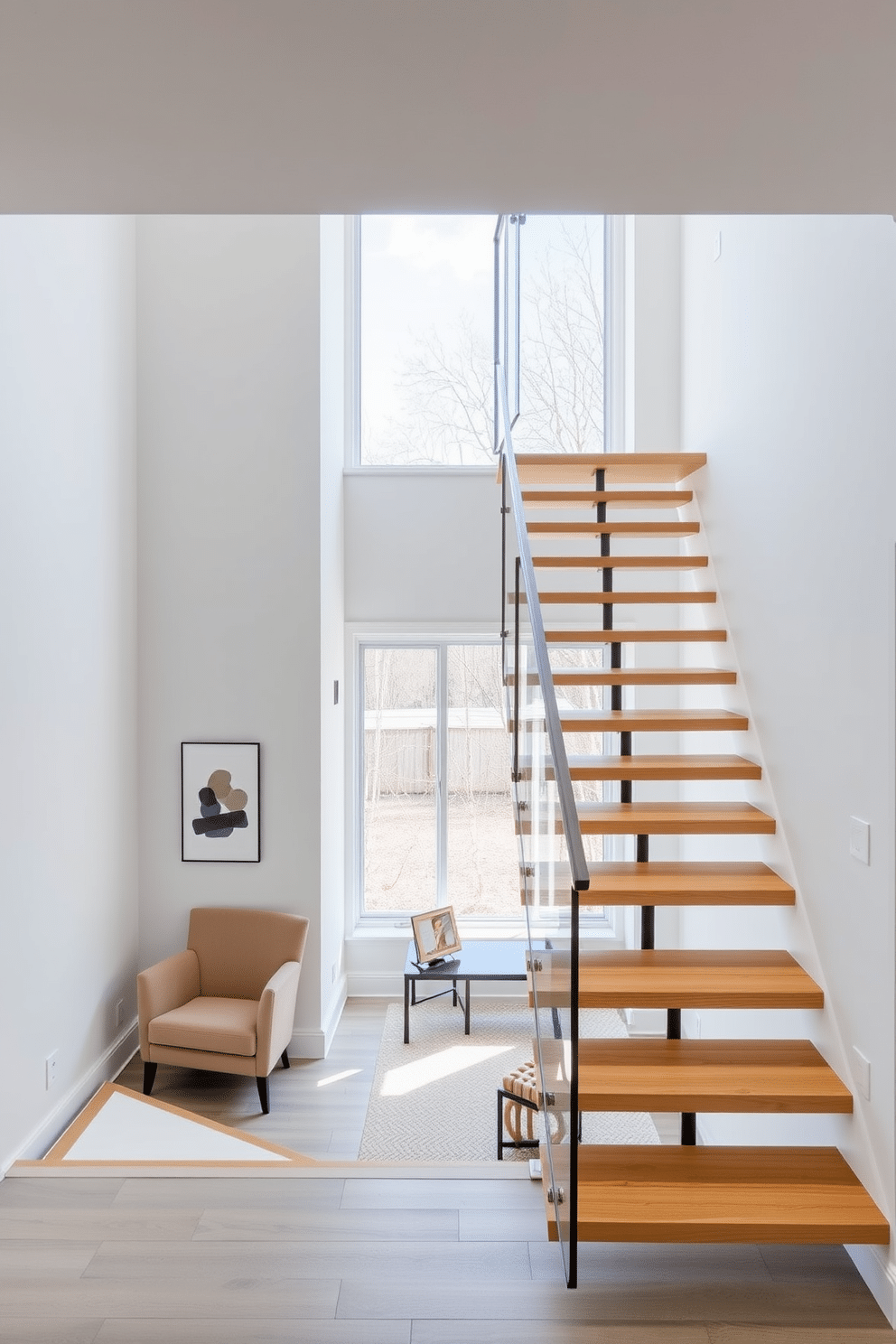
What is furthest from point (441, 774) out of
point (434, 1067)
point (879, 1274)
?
point (879, 1274)

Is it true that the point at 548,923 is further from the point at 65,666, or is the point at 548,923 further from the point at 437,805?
the point at 437,805

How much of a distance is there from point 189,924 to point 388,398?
3.71 meters

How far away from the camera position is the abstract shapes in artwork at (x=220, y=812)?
5535 mm

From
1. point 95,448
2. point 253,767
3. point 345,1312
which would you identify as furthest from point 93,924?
point 345,1312

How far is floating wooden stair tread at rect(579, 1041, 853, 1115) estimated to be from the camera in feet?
8.41

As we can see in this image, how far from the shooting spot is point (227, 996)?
5.37 meters

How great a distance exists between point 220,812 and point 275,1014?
118 centimetres

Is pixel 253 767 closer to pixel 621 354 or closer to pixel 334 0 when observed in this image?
pixel 621 354

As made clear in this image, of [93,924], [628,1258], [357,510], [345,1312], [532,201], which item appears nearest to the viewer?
[532,201]

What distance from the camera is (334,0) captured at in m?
1.41

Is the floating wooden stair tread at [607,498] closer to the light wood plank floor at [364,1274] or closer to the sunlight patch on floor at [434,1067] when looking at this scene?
the light wood plank floor at [364,1274]

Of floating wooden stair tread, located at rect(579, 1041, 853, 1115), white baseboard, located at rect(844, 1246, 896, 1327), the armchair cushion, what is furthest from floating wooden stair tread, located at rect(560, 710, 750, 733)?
the armchair cushion

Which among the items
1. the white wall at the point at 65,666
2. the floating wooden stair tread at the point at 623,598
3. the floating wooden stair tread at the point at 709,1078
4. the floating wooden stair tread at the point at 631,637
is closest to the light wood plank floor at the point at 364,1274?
the floating wooden stair tread at the point at 709,1078

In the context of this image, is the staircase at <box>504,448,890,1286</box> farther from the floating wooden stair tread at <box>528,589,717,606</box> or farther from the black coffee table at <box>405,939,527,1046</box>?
the black coffee table at <box>405,939,527,1046</box>
